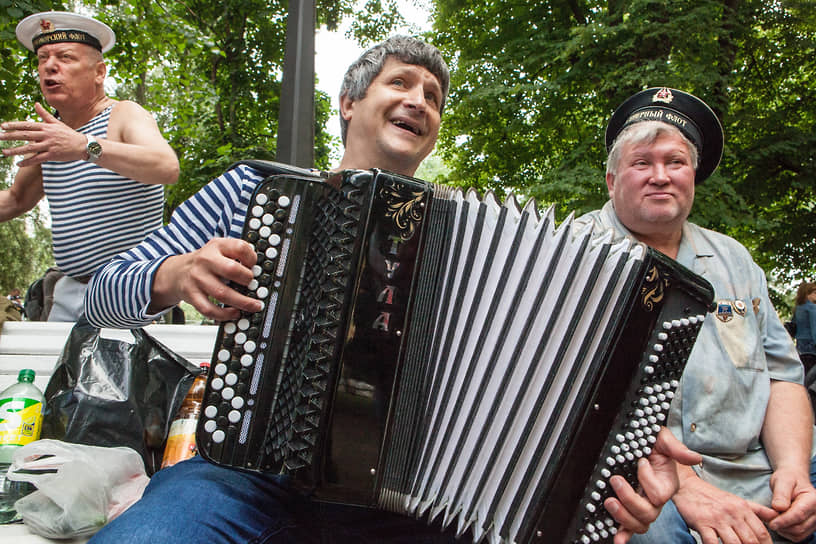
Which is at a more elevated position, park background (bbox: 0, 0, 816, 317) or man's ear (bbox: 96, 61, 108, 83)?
park background (bbox: 0, 0, 816, 317)

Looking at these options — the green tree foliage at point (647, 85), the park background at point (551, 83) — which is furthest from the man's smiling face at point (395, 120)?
the green tree foliage at point (647, 85)

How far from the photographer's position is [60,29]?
2.49 metres

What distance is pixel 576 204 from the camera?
6.55m

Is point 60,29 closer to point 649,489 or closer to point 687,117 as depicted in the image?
point 687,117

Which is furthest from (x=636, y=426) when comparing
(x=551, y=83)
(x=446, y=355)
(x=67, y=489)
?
(x=551, y=83)

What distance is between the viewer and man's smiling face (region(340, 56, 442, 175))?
1.89 meters

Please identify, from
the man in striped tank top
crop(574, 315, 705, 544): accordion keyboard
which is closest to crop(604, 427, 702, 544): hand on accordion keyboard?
crop(574, 315, 705, 544): accordion keyboard

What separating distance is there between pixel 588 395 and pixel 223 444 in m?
0.81

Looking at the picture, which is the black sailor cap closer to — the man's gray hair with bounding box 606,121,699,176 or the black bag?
the man's gray hair with bounding box 606,121,699,176

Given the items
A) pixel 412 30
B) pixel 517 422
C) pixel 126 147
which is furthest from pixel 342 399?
pixel 412 30

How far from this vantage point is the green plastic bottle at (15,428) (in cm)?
178

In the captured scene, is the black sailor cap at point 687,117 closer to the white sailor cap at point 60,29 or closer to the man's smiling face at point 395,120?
the man's smiling face at point 395,120

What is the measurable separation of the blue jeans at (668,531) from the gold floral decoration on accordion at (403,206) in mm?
1131

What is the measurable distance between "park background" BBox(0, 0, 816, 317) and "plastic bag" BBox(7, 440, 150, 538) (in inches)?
132
